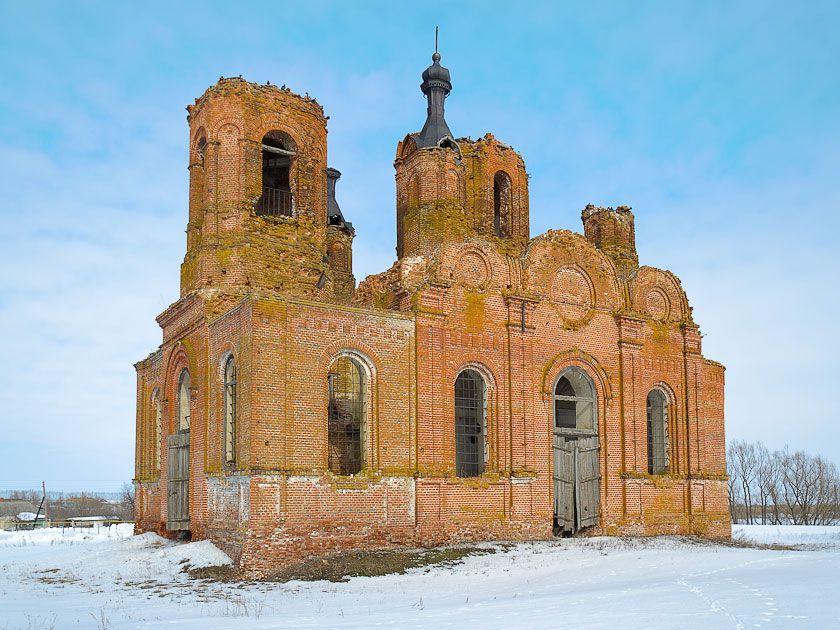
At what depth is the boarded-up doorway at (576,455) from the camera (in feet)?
63.2

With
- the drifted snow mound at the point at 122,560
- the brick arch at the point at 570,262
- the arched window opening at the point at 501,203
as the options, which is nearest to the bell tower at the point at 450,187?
the arched window opening at the point at 501,203

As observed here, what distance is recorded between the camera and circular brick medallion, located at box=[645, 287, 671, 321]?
21.8 meters

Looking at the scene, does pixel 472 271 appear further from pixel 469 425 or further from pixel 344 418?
pixel 344 418

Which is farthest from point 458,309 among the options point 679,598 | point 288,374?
point 679,598

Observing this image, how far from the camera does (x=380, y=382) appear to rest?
647 inches

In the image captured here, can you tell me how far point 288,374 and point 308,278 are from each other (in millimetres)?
3828

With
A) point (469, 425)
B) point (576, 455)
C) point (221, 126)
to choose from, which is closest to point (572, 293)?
point (576, 455)

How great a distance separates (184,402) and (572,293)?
30.7 ft

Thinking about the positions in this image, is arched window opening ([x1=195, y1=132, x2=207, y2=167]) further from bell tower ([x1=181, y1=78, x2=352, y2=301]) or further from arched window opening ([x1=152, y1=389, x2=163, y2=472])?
arched window opening ([x1=152, y1=389, x2=163, y2=472])

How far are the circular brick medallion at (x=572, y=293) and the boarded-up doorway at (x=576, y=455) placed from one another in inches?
53.9

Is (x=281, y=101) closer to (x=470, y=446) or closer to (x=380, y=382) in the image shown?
(x=380, y=382)

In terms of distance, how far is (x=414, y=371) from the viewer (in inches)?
667

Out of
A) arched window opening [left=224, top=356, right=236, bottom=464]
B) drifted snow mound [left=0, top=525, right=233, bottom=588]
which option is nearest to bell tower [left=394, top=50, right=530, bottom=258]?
arched window opening [left=224, top=356, right=236, bottom=464]

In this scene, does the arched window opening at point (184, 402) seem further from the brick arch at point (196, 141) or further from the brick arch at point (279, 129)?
the brick arch at point (279, 129)
